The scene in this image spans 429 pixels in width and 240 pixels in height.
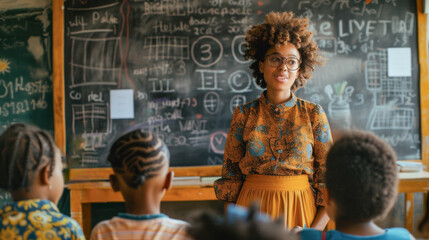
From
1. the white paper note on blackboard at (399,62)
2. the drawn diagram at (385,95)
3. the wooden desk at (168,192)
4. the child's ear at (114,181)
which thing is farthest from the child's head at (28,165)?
the white paper note on blackboard at (399,62)

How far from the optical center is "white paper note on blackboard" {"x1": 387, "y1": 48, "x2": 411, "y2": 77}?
331cm

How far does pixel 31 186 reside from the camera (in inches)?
48.3

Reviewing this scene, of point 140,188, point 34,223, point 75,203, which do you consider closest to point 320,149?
point 140,188

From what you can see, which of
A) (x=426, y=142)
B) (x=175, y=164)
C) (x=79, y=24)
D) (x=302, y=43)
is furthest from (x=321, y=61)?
(x=79, y=24)

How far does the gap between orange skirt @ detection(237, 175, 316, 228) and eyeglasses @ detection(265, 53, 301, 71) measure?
53 cm

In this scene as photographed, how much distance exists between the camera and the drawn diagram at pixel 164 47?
3236 mm

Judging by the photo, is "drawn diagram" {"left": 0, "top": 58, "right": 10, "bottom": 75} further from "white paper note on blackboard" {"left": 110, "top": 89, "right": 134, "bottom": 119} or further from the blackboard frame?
"white paper note on blackboard" {"left": 110, "top": 89, "right": 134, "bottom": 119}

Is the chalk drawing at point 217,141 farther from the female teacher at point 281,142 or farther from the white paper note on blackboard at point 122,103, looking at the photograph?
the female teacher at point 281,142

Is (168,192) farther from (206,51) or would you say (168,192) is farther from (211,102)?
(206,51)

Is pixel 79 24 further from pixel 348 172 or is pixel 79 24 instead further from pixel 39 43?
pixel 348 172

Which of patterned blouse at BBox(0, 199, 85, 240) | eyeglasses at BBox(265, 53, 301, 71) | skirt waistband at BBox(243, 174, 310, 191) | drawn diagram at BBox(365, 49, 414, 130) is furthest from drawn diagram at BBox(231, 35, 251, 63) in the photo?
patterned blouse at BBox(0, 199, 85, 240)

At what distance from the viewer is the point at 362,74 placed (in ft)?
10.9

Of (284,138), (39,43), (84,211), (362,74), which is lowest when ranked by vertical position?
(84,211)

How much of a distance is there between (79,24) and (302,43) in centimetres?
210
